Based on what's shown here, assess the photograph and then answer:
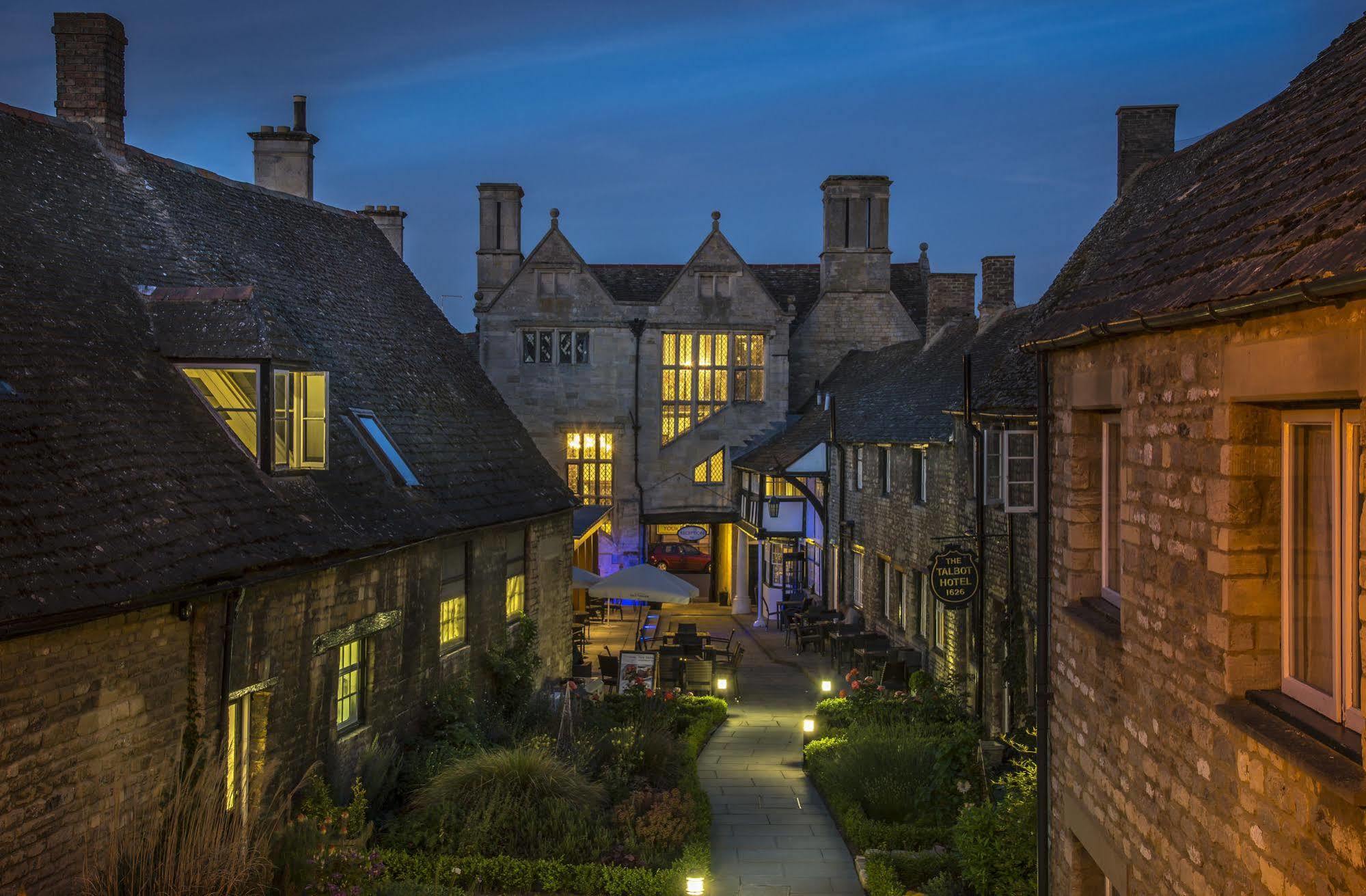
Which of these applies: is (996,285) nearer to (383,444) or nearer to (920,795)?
(920,795)

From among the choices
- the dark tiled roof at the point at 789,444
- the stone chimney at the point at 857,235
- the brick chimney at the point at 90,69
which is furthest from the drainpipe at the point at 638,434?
the brick chimney at the point at 90,69

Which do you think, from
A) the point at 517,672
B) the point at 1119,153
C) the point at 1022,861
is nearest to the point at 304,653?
the point at 517,672

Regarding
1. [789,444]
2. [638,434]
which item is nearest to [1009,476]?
[789,444]

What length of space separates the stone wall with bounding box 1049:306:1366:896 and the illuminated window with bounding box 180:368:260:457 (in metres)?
8.20

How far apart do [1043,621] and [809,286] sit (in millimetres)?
31258

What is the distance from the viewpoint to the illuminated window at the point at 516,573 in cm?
1727

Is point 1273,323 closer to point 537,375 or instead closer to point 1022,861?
point 1022,861

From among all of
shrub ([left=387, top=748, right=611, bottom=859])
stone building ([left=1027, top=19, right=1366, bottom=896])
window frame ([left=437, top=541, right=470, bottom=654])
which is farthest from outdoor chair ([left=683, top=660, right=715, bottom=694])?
stone building ([left=1027, top=19, right=1366, bottom=896])

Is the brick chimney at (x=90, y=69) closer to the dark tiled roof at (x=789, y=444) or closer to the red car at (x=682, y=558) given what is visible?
the dark tiled roof at (x=789, y=444)

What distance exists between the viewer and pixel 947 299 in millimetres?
28688

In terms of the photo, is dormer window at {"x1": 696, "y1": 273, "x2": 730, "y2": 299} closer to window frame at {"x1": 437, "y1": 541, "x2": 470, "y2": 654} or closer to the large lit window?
window frame at {"x1": 437, "y1": 541, "x2": 470, "y2": 654}

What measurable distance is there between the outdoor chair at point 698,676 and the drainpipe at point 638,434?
12.9m

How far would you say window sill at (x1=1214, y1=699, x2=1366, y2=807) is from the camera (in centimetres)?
398

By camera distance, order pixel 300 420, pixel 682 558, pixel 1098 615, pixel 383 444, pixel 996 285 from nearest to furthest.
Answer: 1. pixel 1098 615
2. pixel 300 420
3. pixel 383 444
4. pixel 996 285
5. pixel 682 558
